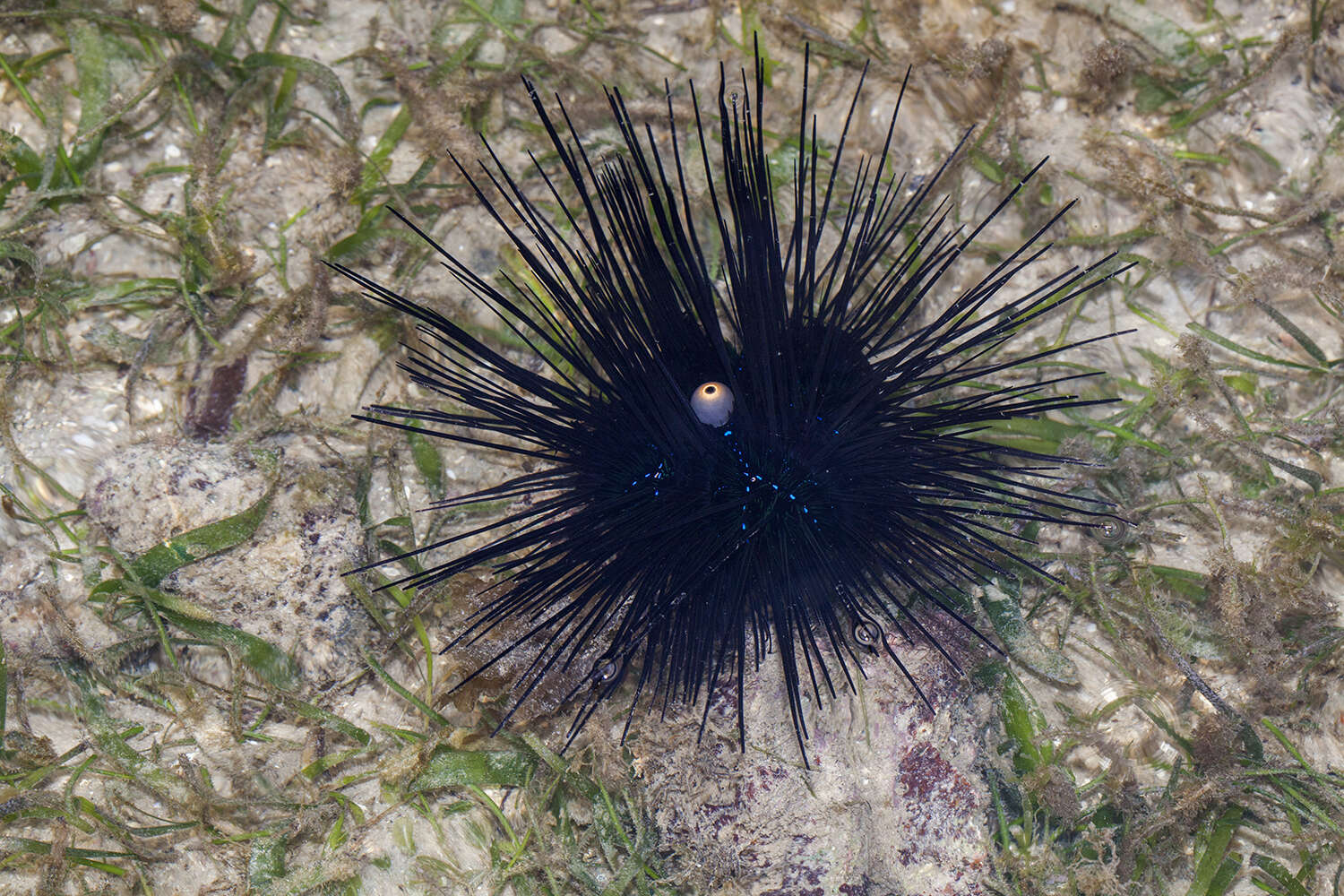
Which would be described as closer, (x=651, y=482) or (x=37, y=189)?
(x=651, y=482)

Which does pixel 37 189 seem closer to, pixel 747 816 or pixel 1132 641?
pixel 747 816

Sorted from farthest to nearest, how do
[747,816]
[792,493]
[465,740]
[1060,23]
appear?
[1060,23]
[465,740]
[747,816]
[792,493]

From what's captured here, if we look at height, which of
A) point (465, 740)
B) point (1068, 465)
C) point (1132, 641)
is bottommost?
point (1132, 641)

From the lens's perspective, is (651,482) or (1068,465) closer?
(651,482)

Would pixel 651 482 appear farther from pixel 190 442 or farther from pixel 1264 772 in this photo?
pixel 1264 772

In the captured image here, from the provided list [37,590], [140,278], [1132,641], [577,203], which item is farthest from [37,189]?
[1132,641]

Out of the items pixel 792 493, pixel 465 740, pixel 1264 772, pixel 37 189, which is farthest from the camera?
pixel 37 189

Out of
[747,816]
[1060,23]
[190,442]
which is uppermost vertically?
[1060,23]

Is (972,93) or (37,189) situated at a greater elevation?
(37,189)

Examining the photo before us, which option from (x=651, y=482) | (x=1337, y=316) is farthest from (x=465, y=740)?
(x=1337, y=316)
